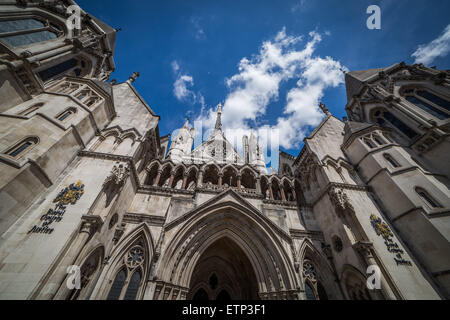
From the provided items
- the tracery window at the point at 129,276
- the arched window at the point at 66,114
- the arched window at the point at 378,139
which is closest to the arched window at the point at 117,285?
the tracery window at the point at 129,276

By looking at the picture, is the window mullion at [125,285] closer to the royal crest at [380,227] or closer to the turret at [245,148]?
the royal crest at [380,227]

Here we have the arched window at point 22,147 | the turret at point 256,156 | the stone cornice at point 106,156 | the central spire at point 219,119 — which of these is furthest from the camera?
the central spire at point 219,119

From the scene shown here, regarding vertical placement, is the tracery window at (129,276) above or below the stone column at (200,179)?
below

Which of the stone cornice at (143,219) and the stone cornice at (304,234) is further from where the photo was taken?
the stone cornice at (304,234)

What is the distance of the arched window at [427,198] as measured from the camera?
7.87 metres

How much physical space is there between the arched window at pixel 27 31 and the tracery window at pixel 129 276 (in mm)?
11507

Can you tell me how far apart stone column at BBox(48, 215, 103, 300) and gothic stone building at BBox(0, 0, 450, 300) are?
1.4 inches

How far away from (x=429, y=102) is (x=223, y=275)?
1847 cm

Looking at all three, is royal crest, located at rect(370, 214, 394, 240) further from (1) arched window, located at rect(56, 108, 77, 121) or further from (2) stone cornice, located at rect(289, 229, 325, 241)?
(1) arched window, located at rect(56, 108, 77, 121)

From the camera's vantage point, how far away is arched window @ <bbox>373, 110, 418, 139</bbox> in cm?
1138

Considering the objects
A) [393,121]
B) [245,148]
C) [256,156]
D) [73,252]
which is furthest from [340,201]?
[245,148]

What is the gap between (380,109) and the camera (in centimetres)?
1381

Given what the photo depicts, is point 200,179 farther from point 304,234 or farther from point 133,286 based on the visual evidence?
point 304,234

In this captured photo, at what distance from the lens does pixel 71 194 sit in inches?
288
